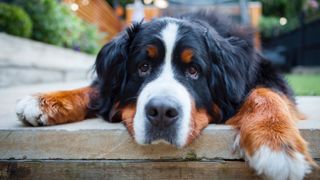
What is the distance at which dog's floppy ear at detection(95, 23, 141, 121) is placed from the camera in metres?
2.71

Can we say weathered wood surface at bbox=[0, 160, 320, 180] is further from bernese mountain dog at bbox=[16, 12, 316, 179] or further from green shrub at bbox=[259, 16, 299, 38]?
green shrub at bbox=[259, 16, 299, 38]

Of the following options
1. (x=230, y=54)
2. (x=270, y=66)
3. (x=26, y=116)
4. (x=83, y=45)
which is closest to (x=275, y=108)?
(x=230, y=54)

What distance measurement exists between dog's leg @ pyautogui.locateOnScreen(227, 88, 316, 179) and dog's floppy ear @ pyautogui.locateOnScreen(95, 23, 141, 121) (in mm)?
823

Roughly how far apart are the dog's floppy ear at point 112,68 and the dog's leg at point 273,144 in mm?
823

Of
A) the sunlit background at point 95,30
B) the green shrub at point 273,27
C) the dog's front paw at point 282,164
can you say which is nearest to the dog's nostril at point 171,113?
the dog's front paw at point 282,164

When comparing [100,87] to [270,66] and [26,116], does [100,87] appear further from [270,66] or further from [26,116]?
[270,66]

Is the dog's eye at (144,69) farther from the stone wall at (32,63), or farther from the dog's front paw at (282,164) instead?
the stone wall at (32,63)

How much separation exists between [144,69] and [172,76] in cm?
21

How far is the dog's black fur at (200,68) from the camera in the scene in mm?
2535

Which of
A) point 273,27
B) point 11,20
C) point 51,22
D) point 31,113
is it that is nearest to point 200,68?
point 31,113

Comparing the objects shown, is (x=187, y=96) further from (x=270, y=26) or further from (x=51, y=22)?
(x=270, y=26)

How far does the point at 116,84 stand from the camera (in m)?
2.75

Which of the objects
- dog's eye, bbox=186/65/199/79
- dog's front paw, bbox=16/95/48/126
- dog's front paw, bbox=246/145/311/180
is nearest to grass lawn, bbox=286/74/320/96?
dog's eye, bbox=186/65/199/79

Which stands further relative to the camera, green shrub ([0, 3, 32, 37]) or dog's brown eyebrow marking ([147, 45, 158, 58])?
green shrub ([0, 3, 32, 37])
